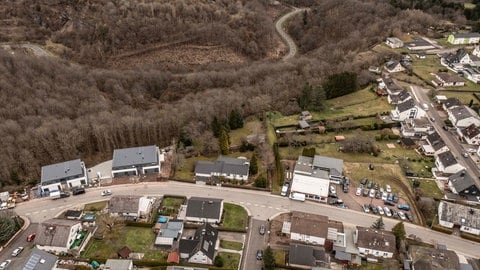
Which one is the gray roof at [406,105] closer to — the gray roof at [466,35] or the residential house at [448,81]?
the residential house at [448,81]

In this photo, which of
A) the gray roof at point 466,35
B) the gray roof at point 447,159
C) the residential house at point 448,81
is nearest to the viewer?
the gray roof at point 447,159

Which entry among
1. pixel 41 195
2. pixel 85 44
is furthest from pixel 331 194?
pixel 85 44

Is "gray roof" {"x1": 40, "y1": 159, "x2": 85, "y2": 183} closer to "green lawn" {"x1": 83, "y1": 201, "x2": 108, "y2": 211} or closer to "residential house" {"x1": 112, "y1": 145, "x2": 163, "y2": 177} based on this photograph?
"residential house" {"x1": 112, "y1": 145, "x2": 163, "y2": 177}

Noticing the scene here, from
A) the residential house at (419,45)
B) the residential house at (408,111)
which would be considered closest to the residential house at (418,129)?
the residential house at (408,111)

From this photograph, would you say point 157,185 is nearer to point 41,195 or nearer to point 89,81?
point 41,195

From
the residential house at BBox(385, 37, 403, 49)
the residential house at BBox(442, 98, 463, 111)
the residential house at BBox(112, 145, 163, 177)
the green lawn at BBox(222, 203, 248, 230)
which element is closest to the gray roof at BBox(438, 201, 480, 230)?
the green lawn at BBox(222, 203, 248, 230)

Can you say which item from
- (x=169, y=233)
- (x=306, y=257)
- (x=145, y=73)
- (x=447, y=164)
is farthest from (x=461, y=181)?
(x=145, y=73)
